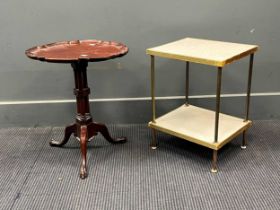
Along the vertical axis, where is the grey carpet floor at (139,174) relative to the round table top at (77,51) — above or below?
below

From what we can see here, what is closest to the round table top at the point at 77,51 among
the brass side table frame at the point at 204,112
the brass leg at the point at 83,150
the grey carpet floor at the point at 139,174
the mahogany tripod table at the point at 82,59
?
the mahogany tripod table at the point at 82,59

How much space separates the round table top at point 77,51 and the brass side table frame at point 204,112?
0.73ft

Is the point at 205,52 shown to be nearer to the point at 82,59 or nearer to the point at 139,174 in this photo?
the point at 82,59

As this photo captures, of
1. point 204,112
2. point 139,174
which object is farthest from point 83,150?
point 204,112

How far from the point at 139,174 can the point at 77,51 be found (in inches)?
29.6

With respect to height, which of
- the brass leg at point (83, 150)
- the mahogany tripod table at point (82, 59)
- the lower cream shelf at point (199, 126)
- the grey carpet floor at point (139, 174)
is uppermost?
the mahogany tripod table at point (82, 59)

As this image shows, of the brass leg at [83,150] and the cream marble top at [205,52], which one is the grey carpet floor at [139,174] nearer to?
the brass leg at [83,150]

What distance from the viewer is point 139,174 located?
2.04 meters

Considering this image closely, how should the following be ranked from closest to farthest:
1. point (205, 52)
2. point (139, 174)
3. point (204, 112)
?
point (205, 52) < point (139, 174) < point (204, 112)

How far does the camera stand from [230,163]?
2141mm

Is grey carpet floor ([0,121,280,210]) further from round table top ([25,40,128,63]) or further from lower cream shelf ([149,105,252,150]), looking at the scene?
round table top ([25,40,128,63])

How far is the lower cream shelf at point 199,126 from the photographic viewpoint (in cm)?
206

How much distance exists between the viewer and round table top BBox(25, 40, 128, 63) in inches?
72.3

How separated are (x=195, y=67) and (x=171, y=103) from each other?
0.30m
